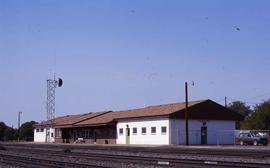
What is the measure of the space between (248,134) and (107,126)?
19.8 metres

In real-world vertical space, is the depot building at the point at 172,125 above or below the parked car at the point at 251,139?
above

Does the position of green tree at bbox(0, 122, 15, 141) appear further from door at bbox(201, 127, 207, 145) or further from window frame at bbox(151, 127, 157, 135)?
door at bbox(201, 127, 207, 145)

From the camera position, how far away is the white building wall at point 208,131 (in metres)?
55.0

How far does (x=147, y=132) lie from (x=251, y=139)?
38.9 feet

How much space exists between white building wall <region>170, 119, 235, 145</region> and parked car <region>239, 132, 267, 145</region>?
10.9 ft

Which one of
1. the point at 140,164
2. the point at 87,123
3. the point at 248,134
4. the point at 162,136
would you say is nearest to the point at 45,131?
the point at 87,123

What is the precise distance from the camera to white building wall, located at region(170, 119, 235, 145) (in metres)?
55.0

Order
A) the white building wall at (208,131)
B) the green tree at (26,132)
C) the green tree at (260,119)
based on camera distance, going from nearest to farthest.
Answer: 1. the white building wall at (208,131)
2. the green tree at (260,119)
3. the green tree at (26,132)

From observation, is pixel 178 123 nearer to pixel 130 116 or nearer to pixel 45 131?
pixel 130 116

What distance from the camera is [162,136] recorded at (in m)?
55.4

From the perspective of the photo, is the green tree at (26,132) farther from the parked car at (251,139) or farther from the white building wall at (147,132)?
the parked car at (251,139)

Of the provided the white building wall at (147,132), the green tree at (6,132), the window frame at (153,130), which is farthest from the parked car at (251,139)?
the green tree at (6,132)

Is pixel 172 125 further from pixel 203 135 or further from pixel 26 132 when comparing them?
pixel 26 132

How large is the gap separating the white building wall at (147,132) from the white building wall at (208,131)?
0.98 m
